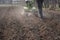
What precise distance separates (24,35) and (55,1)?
6443mm

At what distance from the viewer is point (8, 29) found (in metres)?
9.33

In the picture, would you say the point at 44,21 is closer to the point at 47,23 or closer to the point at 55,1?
the point at 47,23

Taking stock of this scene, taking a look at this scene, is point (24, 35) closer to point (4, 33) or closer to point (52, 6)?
point (4, 33)

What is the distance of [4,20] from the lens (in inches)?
410

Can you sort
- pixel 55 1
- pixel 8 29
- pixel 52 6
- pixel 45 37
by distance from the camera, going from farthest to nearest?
pixel 55 1 → pixel 52 6 → pixel 8 29 → pixel 45 37

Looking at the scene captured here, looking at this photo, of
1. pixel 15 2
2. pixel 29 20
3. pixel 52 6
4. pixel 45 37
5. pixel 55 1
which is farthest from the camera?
pixel 15 2

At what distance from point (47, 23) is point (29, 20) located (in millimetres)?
1142

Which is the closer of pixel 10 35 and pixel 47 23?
pixel 10 35

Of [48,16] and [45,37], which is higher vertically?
[48,16]

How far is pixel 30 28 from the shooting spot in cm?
919

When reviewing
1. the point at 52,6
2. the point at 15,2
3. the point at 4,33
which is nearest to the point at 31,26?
the point at 4,33

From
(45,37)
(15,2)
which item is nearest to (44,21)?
(45,37)

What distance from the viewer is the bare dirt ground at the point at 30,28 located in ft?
28.1

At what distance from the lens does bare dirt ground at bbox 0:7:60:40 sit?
8562mm
